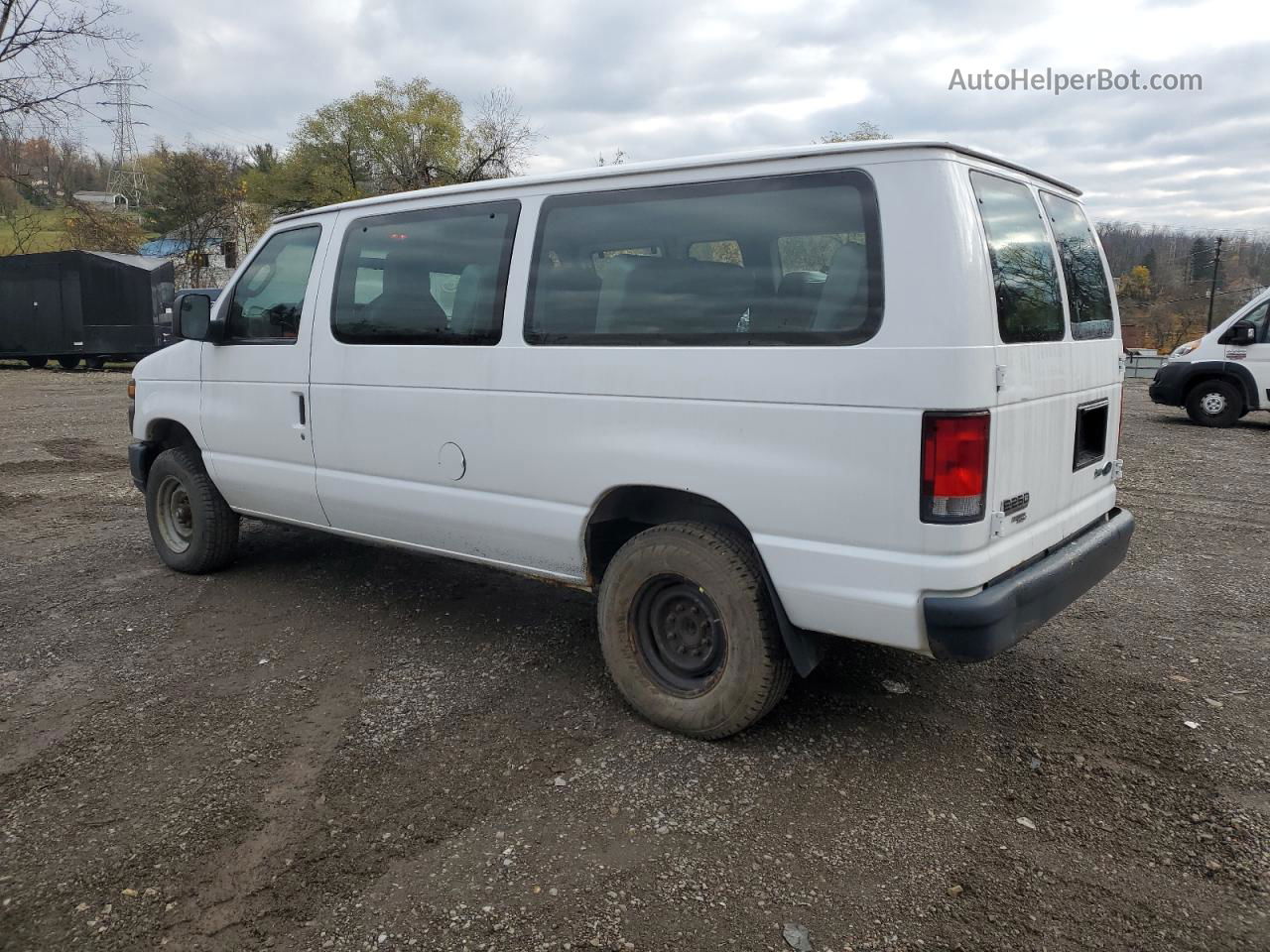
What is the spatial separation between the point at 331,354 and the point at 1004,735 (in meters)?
3.50

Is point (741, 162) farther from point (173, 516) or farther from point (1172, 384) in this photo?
point (1172, 384)

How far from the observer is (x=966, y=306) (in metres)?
2.86

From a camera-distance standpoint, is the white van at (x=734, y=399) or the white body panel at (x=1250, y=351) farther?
the white body panel at (x=1250, y=351)

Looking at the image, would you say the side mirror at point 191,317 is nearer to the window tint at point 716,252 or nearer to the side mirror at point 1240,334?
the window tint at point 716,252

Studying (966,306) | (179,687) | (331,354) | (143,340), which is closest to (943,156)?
(966,306)

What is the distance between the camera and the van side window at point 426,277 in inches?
158

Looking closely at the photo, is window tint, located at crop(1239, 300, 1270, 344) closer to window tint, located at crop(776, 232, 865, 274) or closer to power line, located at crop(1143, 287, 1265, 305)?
window tint, located at crop(776, 232, 865, 274)

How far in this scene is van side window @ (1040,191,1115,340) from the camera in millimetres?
3674

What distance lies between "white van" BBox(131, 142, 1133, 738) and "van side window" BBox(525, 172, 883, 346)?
10 mm

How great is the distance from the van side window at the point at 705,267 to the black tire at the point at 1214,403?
1270cm

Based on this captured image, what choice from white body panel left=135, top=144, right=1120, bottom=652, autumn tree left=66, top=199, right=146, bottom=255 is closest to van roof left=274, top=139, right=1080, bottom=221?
white body panel left=135, top=144, right=1120, bottom=652

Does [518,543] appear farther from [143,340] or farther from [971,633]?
[143,340]

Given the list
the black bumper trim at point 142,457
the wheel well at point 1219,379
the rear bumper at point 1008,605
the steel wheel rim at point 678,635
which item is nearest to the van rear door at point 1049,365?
the rear bumper at point 1008,605

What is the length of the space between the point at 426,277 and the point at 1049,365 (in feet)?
8.77
